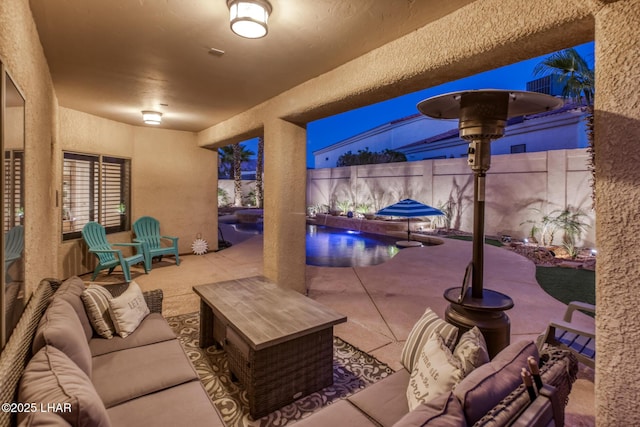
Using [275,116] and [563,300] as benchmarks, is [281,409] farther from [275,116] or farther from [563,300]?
[563,300]

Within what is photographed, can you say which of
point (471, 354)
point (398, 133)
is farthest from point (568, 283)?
point (398, 133)

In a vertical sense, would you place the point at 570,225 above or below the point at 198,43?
below

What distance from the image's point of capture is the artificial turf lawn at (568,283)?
4668 mm

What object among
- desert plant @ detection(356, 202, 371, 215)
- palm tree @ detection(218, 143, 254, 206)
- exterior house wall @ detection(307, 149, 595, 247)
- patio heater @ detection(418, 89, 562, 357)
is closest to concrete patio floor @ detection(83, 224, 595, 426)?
patio heater @ detection(418, 89, 562, 357)

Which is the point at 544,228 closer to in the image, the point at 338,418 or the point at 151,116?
the point at 338,418

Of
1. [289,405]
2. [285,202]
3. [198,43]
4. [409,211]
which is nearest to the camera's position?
[289,405]

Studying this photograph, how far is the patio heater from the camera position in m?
2.13

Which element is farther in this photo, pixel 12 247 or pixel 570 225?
pixel 570 225

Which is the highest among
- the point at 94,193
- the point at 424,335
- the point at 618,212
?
the point at 94,193

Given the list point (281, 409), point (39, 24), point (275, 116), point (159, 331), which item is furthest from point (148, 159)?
point (281, 409)

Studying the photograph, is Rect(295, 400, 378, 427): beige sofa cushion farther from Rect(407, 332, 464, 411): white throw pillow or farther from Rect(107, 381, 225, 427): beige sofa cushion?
Rect(107, 381, 225, 427): beige sofa cushion

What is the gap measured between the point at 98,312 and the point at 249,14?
244 cm

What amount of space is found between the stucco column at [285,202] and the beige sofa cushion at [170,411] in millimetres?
2717

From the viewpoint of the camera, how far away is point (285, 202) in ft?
14.6
